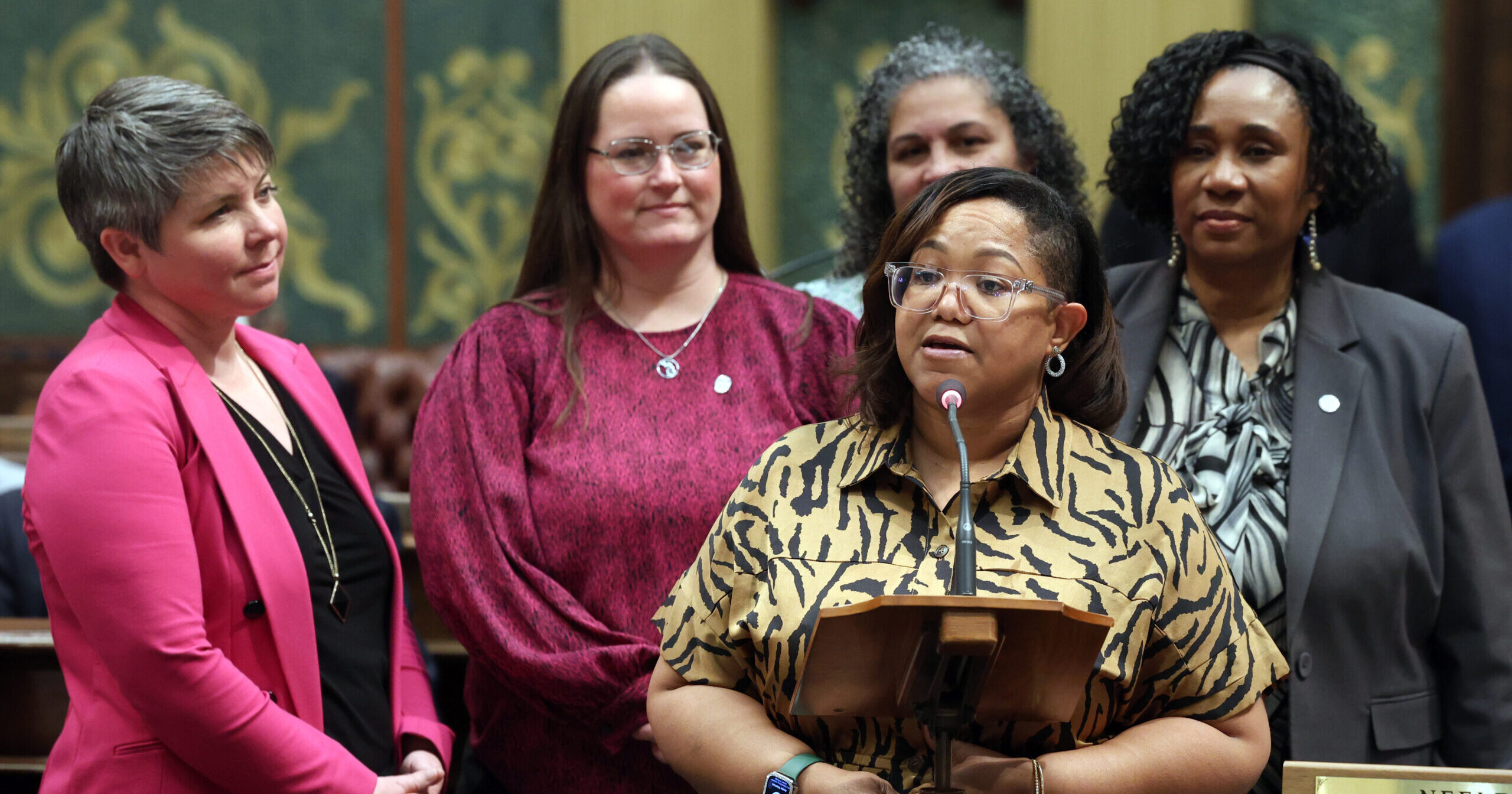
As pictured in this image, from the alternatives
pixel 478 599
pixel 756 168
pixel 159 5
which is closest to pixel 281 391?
pixel 478 599

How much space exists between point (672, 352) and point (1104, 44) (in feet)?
8.66

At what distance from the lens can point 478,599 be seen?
184 cm

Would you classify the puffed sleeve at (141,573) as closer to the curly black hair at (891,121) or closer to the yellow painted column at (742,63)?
the curly black hair at (891,121)

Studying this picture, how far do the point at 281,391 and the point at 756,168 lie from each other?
8.95 feet

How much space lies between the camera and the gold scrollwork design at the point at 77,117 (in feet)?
16.3

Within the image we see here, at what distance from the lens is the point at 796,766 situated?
57.0 inches

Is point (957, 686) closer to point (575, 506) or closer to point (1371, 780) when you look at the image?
point (1371, 780)

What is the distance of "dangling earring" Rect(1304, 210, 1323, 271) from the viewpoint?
79.9 inches

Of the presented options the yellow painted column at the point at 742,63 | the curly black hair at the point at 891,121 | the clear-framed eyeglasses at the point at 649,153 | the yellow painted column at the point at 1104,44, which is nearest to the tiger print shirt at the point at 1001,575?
the clear-framed eyeglasses at the point at 649,153

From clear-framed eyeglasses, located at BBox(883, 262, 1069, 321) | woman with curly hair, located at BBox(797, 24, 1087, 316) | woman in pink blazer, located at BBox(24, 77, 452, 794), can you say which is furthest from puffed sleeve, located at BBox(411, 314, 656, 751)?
woman with curly hair, located at BBox(797, 24, 1087, 316)

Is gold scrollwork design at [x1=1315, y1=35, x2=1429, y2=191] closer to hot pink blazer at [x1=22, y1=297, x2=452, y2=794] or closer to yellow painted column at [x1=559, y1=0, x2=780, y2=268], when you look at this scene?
yellow painted column at [x1=559, y1=0, x2=780, y2=268]

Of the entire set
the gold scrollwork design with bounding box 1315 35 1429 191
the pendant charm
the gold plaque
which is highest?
the gold scrollwork design with bounding box 1315 35 1429 191

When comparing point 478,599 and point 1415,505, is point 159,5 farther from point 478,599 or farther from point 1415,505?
point 1415,505

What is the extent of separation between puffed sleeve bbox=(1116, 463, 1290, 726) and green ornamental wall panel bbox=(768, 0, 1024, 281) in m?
3.00
